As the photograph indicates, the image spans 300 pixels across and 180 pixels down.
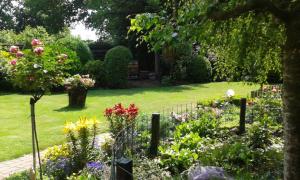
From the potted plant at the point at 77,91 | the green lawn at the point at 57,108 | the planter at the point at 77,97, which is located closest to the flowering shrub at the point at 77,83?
the potted plant at the point at 77,91

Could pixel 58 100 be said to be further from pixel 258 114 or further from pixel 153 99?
pixel 258 114

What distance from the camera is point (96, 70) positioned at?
18375mm

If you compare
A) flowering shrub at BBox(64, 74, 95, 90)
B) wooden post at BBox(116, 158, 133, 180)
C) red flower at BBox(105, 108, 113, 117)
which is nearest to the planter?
flowering shrub at BBox(64, 74, 95, 90)

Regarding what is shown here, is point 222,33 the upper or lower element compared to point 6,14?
lower

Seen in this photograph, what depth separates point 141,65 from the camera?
23.9 m

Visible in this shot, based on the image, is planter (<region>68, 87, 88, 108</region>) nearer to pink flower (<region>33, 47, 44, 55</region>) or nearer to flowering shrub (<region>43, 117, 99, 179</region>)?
flowering shrub (<region>43, 117, 99, 179</region>)

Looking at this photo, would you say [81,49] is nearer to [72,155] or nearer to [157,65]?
[157,65]

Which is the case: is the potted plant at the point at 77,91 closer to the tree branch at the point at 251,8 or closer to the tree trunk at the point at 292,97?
the tree trunk at the point at 292,97

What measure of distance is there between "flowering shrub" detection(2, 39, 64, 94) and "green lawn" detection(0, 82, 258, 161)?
79.4 inches

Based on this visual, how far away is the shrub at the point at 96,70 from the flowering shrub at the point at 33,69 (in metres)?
12.2

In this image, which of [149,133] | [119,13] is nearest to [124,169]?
[149,133]

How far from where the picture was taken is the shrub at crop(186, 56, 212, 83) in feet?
68.3

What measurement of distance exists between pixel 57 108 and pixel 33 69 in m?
6.84

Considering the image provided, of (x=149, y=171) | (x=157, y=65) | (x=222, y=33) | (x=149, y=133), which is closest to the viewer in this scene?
(x=222, y=33)
